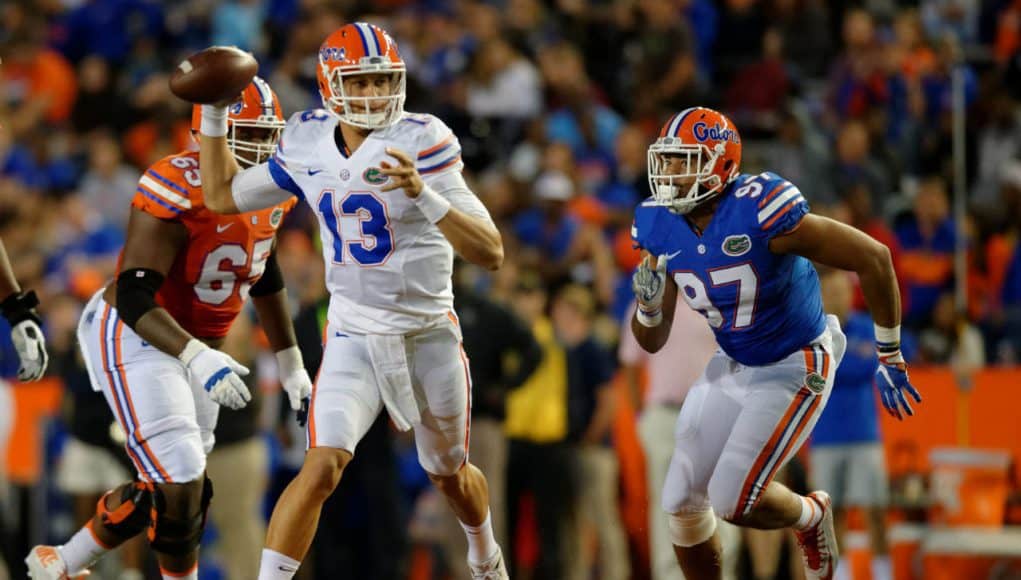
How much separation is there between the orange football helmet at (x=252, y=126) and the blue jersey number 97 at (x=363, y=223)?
634 mm

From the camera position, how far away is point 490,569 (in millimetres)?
6312

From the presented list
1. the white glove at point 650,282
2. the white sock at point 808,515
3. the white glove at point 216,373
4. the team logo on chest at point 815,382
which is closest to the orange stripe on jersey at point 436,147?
the white glove at point 650,282

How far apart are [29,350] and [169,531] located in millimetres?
1000

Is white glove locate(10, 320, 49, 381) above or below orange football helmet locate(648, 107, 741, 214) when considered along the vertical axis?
below

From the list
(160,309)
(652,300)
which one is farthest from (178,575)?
(652,300)

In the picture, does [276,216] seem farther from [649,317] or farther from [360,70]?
[649,317]

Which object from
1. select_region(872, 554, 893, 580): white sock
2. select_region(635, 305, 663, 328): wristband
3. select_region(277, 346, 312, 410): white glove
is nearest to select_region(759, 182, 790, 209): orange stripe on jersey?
select_region(635, 305, 663, 328): wristband

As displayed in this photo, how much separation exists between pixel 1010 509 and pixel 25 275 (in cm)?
677

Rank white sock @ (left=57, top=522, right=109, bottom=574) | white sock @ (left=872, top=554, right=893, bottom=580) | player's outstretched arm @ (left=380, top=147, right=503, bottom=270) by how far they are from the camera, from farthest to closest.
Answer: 1. white sock @ (left=872, top=554, right=893, bottom=580)
2. white sock @ (left=57, top=522, right=109, bottom=574)
3. player's outstretched arm @ (left=380, top=147, right=503, bottom=270)

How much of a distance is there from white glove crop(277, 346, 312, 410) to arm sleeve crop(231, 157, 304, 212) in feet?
3.10

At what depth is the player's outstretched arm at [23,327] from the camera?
6453mm

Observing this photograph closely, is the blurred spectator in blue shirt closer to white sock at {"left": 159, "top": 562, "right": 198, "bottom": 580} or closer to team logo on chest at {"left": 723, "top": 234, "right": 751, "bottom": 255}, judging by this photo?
team logo on chest at {"left": 723, "top": 234, "right": 751, "bottom": 255}

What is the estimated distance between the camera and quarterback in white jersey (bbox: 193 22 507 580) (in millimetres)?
5652

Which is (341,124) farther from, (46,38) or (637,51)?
(46,38)
